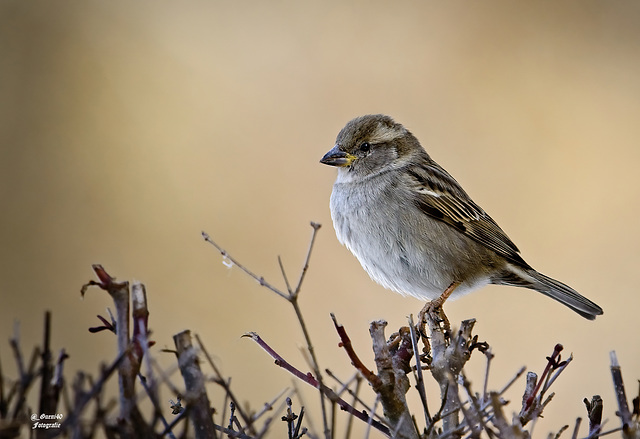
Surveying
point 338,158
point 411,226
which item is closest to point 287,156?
point 338,158

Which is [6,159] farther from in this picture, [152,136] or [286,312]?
[286,312]

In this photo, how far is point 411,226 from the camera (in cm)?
347

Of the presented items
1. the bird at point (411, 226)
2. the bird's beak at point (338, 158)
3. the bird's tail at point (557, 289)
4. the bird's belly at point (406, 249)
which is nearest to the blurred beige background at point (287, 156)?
the bird's tail at point (557, 289)

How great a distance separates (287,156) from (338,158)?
2138 mm

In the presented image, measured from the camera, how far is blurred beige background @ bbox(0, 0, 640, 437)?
17.1 ft

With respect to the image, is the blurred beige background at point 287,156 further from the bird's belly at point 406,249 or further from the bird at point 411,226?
the bird's belly at point 406,249

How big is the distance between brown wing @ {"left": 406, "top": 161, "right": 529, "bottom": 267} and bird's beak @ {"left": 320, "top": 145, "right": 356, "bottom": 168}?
1.03ft

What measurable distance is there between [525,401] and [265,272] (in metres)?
3.80

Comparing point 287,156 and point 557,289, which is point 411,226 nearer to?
point 557,289

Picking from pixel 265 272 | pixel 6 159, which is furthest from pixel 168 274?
pixel 6 159

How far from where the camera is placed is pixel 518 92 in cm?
603

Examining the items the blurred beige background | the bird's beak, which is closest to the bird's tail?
the bird's beak

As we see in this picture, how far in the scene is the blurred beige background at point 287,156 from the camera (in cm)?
522

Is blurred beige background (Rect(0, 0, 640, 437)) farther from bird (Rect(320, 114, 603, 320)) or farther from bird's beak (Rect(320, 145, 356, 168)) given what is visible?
bird's beak (Rect(320, 145, 356, 168))
